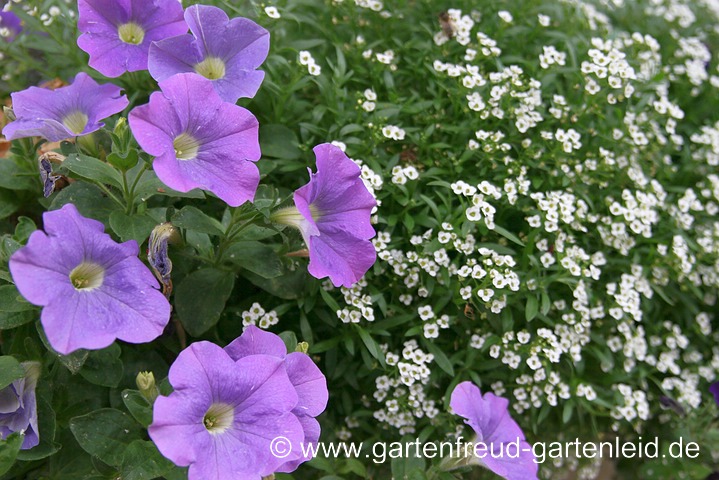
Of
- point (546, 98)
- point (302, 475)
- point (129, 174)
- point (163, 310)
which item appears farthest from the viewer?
point (546, 98)

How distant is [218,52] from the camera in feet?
3.57

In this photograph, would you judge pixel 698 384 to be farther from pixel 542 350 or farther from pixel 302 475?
pixel 302 475

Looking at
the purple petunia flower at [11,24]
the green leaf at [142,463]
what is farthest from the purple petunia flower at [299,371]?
the purple petunia flower at [11,24]

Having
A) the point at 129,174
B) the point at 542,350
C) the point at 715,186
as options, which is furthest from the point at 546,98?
the point at 129,174

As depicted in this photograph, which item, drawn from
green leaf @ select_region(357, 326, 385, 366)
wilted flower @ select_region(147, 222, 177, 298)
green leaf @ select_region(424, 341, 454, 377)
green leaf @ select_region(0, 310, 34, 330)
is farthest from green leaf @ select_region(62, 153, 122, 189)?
green leaf @ select_region(424, 341, 454, 377)

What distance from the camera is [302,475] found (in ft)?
3.98

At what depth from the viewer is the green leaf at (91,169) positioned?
3.17ft

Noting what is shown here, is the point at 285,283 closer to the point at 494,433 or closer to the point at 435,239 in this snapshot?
the point at 435,239

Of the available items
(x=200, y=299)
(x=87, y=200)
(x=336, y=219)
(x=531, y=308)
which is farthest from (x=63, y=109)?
(x=531, y=308)

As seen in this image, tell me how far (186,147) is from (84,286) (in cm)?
23

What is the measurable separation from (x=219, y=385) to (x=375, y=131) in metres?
0.58

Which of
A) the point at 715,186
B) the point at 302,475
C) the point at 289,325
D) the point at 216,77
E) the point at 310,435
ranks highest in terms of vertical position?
the point at 216,77

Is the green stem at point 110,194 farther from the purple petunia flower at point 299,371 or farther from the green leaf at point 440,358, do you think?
the green leaf at point 440,358

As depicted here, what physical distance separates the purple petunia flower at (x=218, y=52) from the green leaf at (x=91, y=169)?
0.15 m
